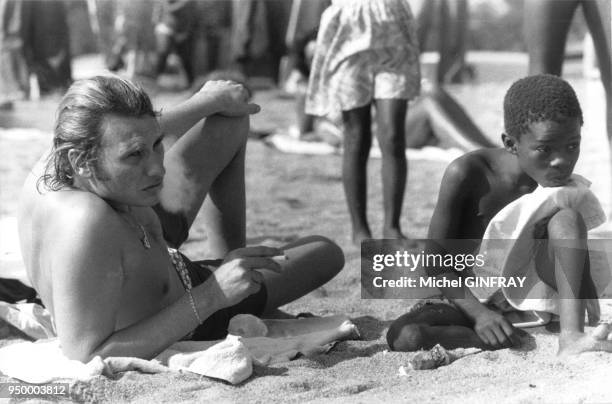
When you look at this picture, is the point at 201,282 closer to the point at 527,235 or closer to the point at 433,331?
the point at 433,331

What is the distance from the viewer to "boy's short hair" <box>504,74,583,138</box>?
8.07 ft

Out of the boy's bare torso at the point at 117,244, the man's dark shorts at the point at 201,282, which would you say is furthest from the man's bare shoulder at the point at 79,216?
the man's dark shorts at the point at 201,282

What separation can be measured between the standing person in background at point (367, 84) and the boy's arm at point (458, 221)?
125 centimetres

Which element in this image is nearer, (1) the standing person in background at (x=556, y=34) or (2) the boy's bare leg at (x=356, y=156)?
(2) the boy's bare leg at (x=356, y=156)

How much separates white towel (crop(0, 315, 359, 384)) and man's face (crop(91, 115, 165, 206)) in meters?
0.39

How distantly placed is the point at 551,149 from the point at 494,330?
487mm

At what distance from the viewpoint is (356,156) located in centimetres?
409

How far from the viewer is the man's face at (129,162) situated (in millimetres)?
2289

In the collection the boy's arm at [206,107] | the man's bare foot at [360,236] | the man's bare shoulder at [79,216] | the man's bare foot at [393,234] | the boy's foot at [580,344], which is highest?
the boy's arm at [206,107]

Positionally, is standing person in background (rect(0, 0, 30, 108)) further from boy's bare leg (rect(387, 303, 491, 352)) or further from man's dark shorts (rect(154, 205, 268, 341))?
boy's bare leg (rect(387, 303, 491, 352))

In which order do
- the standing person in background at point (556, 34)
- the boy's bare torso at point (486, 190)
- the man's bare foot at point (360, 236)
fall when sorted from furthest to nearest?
the standing person in background at point (556, 34) < the man's bare foot at point (360, 236) < the boy's bare torso at point (486, 190)

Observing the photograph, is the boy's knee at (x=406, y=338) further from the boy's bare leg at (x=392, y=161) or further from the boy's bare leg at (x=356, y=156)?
the boy's bare leg at (x=356, y=156)

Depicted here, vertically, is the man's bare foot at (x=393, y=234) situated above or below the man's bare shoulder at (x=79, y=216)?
below

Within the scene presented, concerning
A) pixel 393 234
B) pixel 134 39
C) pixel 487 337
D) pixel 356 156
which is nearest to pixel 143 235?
pixel 487 337
